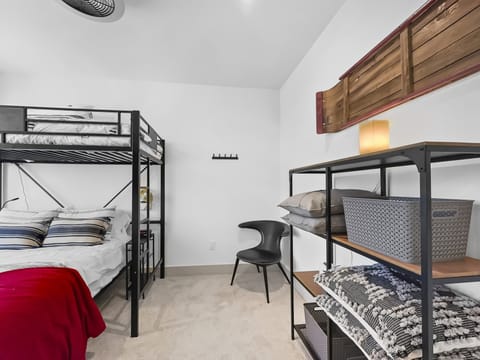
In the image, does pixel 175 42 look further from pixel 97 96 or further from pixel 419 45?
pixel 419 45

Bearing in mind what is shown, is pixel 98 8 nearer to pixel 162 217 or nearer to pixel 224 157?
pixel 224 157

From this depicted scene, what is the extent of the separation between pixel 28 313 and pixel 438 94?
2.20 m

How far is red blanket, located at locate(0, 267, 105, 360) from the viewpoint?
112 centimetres

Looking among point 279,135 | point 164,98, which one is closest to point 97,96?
point 164,98

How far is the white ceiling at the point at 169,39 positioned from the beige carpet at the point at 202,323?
2.52 m

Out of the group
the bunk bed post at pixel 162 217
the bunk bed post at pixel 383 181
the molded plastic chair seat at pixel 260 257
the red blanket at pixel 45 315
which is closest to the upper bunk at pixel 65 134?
the red blanket at pixel 45 315

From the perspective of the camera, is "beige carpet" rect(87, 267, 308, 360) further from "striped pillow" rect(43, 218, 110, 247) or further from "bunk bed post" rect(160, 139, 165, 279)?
"striped pillow" rect(43, 218, 110, 247)

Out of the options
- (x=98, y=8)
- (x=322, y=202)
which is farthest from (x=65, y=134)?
(x=322, y=202)

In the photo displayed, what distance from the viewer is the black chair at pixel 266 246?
2.62 metres

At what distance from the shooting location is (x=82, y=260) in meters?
1.91

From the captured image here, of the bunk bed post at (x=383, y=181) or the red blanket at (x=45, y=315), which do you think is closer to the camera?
the red blanket at (x=45, y=315)

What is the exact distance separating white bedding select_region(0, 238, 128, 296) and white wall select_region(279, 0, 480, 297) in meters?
1.90

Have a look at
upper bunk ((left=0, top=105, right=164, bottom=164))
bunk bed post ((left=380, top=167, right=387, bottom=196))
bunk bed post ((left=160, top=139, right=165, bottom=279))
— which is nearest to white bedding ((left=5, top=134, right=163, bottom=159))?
upper bunk ((left=0, top=105, right=164, bottom=164))

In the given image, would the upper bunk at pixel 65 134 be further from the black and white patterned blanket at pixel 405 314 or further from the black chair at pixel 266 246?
the black and white patterned blanket at pixel 405 314
